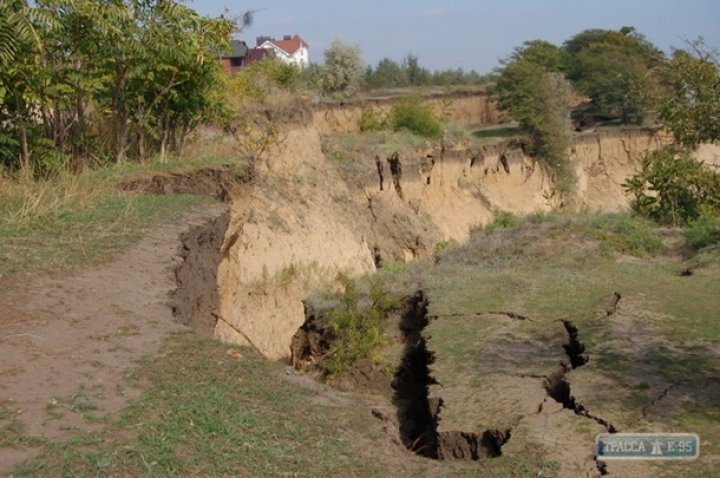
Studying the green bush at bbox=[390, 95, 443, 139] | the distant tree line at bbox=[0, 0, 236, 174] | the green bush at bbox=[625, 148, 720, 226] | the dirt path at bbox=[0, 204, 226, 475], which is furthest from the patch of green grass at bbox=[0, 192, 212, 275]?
the green bush at bbox=[390, 95, 443, 139]

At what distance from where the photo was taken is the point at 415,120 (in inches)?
993

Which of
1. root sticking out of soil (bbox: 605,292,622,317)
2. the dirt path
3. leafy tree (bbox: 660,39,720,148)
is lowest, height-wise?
root sticking out of soil (bbox: 605,292,622,317)

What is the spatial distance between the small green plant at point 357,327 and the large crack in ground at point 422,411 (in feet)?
0.80

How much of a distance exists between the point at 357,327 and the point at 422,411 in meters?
2.08

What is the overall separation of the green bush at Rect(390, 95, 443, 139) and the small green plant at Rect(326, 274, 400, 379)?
15.8 metres

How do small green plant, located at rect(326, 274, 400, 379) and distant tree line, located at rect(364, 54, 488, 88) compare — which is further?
distant tree line, located at rect(364, 54, 488, 88)

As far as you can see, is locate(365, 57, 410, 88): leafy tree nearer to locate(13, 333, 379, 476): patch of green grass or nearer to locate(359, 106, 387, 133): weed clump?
locate(359, 106, 387, 133): weed clump

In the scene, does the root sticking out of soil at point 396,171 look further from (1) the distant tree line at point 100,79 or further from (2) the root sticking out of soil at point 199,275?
(2) the root sticking out of soil at point 199,275

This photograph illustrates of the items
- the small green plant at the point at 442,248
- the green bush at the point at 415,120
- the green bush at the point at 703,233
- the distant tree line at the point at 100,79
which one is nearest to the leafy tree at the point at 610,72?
the green bush at the point at 415,120

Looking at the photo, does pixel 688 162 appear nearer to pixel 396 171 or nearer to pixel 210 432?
pixel 396 171

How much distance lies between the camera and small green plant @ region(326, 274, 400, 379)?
27.5ft

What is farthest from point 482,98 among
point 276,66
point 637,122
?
point 276,66

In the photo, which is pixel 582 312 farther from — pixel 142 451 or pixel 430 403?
pixel 142 451

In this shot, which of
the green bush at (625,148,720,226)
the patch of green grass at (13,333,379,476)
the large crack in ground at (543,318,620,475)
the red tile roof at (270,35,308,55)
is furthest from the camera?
the red tile roof at (270,35,308,55)
